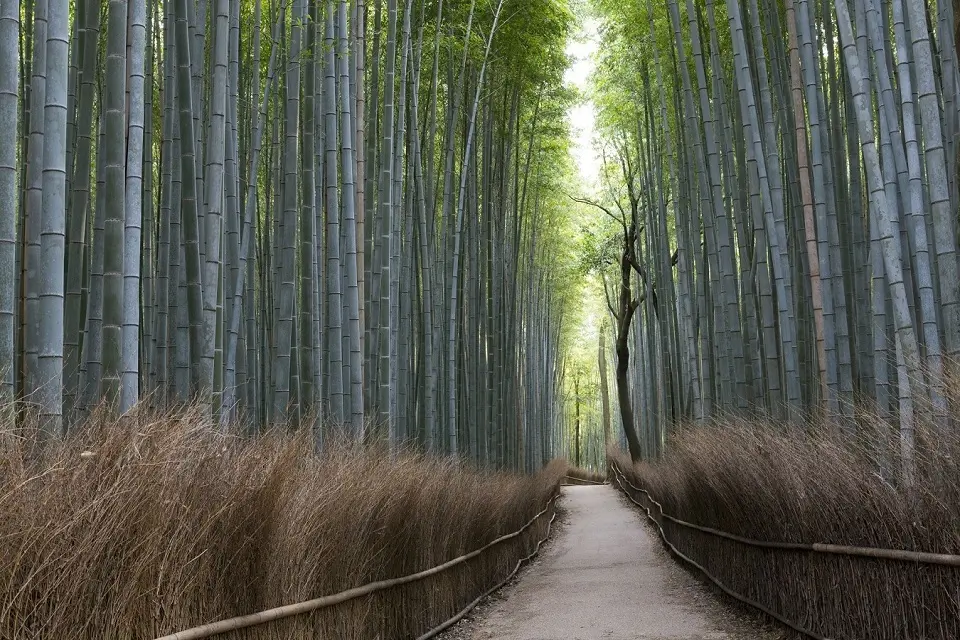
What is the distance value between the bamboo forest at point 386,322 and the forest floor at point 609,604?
0.51 feet

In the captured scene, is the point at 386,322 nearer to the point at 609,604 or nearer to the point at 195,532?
the point at 609,604

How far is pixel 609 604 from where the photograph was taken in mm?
6172

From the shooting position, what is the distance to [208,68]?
7582 millimetres

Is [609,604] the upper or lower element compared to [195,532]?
lower

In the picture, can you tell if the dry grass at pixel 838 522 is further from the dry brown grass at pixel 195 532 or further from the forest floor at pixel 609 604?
the dry brown grass at pixel 195 532

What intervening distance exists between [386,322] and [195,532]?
3.93m

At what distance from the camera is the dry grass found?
10.2 feet

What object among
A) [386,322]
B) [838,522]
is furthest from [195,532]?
[386,322]

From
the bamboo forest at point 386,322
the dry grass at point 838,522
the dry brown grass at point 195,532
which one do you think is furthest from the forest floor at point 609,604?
the dry brown grass at point 195,532

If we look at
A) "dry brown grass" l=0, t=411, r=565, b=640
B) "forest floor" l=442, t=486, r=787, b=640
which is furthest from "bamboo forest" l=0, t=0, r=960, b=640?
"forest floor" l=442, t=486, r=787, b=640

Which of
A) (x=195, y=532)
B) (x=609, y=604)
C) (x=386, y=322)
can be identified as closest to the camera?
(x=195, y=532)

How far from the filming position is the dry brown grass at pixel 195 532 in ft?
6.61

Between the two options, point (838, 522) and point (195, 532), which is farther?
point (838, 522)

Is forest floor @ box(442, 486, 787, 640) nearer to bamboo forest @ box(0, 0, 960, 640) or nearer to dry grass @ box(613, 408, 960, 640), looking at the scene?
bamboo forest @ box(0, 0, 960, 640)
